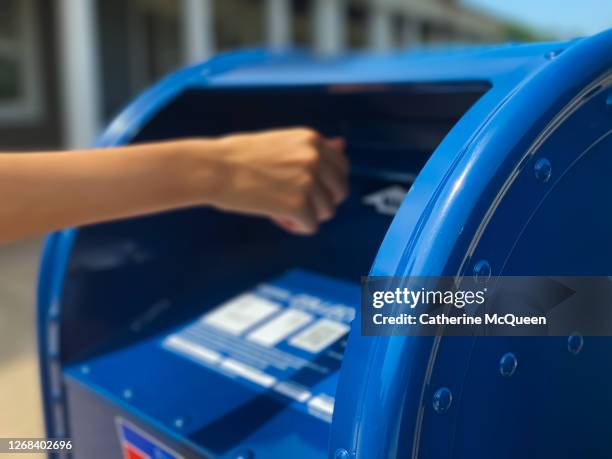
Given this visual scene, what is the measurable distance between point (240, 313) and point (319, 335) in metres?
0.21

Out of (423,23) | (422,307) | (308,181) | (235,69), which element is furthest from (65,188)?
(423,23)

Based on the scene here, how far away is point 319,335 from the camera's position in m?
1.17

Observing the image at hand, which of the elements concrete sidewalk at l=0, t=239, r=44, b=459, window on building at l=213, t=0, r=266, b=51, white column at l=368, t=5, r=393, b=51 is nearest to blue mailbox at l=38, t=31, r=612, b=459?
concrete sidewalk at l=0, t=239, r=44, b=459

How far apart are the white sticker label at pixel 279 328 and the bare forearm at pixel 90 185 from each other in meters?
0.35

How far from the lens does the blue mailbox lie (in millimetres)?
687

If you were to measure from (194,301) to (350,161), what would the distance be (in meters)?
0.47

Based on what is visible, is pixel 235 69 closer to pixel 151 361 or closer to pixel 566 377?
pixel 151 361

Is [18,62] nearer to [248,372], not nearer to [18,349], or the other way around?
[18,349]

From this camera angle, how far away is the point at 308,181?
1067mm

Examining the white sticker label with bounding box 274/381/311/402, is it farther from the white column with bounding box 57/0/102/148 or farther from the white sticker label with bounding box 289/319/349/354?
the white column with bounding box 57/0/102/148

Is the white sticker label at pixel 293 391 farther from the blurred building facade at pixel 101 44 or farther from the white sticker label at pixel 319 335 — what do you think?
the blurred building facade at pixel 101 44

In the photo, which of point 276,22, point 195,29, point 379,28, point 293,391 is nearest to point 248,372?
point 293,391

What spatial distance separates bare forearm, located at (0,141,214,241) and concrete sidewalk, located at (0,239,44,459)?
86 cm

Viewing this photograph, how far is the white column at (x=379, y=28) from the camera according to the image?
11395 millimetres
